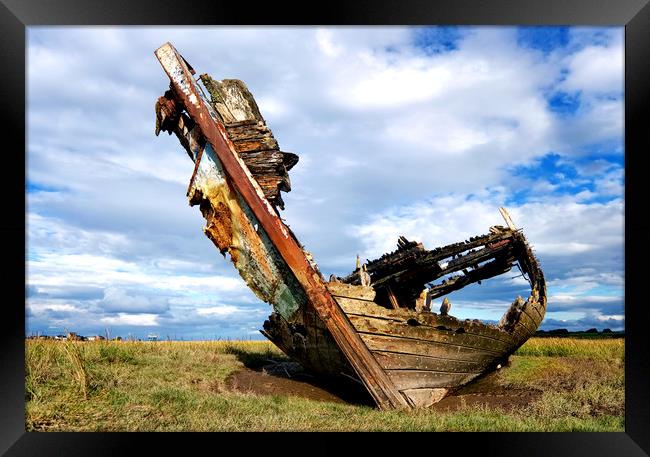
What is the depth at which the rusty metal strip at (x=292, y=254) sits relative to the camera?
7141 mm

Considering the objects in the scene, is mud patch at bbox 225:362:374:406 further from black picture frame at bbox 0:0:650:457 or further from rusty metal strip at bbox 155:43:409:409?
black picture frame at bbox 0:0:650:457

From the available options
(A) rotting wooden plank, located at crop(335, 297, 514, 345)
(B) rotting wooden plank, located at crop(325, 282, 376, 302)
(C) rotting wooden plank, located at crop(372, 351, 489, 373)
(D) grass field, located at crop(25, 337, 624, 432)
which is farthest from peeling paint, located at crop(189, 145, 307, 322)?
(D) grass field, located at crop(25, 337, 624, 432)

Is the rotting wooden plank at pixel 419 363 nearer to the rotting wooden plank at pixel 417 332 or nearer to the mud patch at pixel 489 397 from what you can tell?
the rotting wooden plank at pixel 417 332

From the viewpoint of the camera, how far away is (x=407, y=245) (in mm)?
8789

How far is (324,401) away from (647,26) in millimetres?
6482

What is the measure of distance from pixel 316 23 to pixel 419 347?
15.3 feet

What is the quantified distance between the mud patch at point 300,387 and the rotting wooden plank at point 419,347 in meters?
1.00

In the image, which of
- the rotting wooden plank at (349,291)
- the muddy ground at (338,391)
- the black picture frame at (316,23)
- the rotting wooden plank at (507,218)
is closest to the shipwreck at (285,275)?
Answer: the rotting wooden plank at (349,291)

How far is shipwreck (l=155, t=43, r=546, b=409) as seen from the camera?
720 cm

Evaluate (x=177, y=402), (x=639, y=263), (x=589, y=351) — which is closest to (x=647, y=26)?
(x=639, y=263)

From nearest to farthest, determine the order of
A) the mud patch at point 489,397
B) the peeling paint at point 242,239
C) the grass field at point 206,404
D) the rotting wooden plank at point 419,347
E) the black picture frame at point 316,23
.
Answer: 1. the black picture frame at point 316,23
2. the grass field at point 206,404
3. the rotting wooden plank at point 419,347
4. the peeling paint at point 242,239
5. the mud patch at point 489,397

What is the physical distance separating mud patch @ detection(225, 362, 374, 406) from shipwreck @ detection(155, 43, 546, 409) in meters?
0.41

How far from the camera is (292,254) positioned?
7250 millimetres

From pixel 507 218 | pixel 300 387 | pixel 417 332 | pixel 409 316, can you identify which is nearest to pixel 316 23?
pixel 409 316
